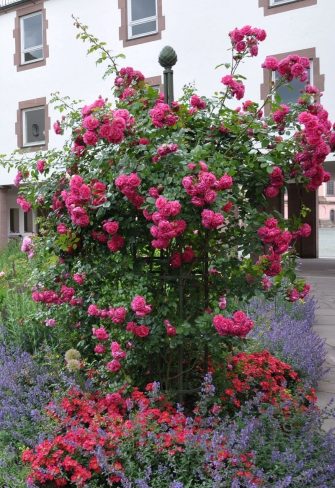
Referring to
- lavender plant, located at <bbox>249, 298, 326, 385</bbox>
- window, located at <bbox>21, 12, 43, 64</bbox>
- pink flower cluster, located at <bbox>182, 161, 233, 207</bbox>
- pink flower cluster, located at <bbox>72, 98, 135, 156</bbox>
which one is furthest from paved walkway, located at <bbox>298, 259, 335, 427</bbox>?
window, located at <bbox>21, 12, 43, 64</bbox>

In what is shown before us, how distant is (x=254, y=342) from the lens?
13.3 feet

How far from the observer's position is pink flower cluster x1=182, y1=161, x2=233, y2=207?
227 centimetres

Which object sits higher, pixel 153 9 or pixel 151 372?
pixel 153 9

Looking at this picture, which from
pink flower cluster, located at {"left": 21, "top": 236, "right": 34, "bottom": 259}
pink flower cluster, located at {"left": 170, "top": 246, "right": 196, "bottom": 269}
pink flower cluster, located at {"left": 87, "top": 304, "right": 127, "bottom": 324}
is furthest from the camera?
pink flower cluster, located at {"left": 21, "top": 236, "right": 34, "bottom": 259}

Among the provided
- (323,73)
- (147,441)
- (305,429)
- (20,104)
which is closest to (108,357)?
(147,441)

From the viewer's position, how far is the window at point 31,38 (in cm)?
1552

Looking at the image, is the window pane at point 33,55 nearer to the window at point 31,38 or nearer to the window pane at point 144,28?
the window at point 31,38

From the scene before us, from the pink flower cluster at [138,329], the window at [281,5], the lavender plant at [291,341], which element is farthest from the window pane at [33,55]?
the pink flower cluster at [138,329]

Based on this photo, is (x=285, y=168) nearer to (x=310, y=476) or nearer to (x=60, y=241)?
(x=60, y=241)

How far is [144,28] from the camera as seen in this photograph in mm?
13672

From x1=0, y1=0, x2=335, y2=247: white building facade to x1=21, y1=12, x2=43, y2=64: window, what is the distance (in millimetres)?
29

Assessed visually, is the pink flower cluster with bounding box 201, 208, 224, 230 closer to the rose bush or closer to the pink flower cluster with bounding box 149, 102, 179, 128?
the rose bush

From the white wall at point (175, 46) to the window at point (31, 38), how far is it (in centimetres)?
38

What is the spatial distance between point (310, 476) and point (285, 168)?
1424 mm
